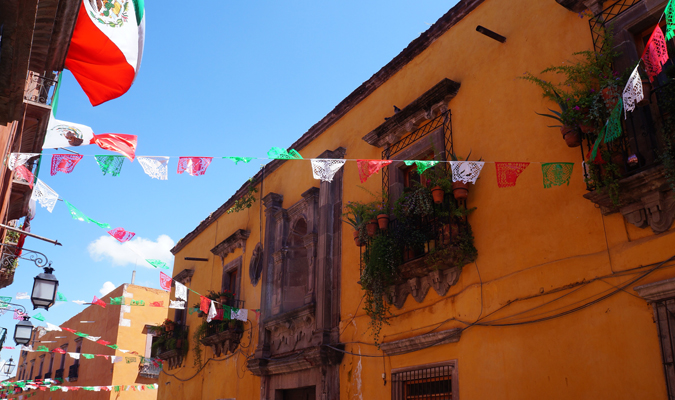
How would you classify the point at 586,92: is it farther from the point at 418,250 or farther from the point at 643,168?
the point at 418,250

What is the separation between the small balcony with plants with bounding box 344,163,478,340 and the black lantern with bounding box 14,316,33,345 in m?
8.23

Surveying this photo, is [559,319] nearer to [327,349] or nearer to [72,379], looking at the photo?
[327,349]

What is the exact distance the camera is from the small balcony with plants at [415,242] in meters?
6.57

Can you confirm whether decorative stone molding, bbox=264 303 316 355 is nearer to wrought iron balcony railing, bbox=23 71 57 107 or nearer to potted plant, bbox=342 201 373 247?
potted plant, bbox=342 201 373 247

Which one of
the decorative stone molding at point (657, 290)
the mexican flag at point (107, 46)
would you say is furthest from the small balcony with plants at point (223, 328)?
the decorative stone molding at point (657, 290)

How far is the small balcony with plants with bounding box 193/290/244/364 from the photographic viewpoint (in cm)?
1168

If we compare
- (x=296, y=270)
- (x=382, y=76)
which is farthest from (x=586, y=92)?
(x=296, y=270)

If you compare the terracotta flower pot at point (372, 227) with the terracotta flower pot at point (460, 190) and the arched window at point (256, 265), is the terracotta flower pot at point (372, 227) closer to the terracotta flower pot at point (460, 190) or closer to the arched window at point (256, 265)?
the terracotta flower pot at point (460, 190)

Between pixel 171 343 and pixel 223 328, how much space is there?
3708 millimetres

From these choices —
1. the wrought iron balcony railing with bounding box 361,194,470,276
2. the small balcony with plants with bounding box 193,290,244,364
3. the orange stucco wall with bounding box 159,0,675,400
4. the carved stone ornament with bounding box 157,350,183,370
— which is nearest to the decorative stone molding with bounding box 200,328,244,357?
the small balcony with plants with bounding box 193,290,244,364

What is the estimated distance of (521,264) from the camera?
5914 mm

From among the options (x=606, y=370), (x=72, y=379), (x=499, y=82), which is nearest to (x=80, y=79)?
(x=499, y=82)

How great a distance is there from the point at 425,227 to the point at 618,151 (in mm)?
2555

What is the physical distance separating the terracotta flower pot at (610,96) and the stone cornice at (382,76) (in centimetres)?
291
